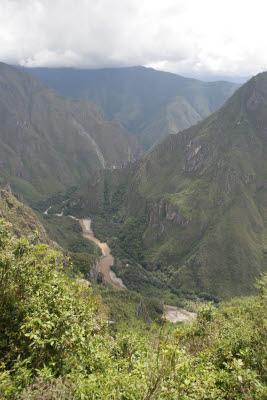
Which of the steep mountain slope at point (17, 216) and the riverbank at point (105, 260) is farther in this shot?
the riverbank at point (105, 260)

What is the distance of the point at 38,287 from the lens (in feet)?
39.4

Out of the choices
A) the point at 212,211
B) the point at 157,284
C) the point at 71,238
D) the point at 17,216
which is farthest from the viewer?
the point at 71,238

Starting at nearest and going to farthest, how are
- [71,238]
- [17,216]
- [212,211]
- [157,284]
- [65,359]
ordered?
[65,359] → [17,216] → [157,284] → [212,211] → [71,238]

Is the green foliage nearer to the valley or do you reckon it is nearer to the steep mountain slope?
the valley

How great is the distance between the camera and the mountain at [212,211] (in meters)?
120

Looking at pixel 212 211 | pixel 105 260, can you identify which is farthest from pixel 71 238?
pixel 212 211

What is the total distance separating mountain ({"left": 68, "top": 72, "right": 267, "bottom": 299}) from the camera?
12038 centimetres

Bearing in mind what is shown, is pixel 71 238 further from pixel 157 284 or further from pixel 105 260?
pixel 157 284

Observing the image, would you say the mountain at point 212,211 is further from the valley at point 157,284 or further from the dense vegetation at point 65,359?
the dense vegetation at point 65,359

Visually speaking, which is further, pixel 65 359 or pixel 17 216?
pixel 17 216

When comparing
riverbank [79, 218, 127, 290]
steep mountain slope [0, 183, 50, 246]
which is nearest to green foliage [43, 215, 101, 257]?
riverbank [79, 218, 127, 290]

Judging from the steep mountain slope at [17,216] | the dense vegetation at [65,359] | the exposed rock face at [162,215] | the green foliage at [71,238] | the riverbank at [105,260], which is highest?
the dense vegetation at [65,359]

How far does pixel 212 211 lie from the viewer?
140625 mm

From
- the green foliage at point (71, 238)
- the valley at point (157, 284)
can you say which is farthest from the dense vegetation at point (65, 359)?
the green foliage at point (71, 238)
